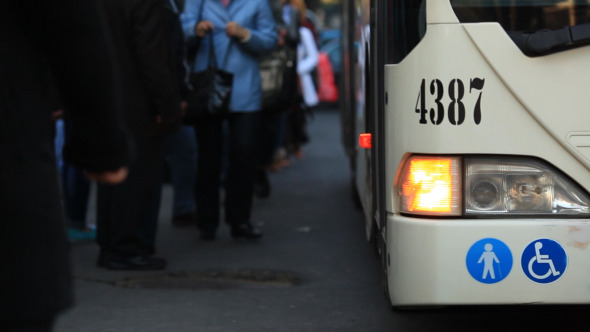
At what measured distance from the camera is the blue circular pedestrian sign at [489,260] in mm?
3564

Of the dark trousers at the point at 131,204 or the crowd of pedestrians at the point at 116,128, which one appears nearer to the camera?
the crowd of pedestrians at the point at 116,128

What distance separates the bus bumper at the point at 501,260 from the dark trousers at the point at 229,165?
3373mm

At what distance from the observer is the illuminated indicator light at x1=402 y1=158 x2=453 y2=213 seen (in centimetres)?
362

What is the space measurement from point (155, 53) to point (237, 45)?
1099 mm

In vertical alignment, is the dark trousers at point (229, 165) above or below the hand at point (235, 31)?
below

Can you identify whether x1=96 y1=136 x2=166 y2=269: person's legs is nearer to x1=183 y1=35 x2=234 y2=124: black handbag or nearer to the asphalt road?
the asphalt road

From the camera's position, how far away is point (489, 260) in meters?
3.58

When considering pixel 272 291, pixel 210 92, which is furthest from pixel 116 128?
pixel 210 92

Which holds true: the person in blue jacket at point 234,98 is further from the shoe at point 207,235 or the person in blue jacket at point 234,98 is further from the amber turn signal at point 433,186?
the amber turn signal at point 433,186

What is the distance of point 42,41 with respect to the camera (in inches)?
81.4

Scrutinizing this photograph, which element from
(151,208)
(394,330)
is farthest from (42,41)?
(151,208)

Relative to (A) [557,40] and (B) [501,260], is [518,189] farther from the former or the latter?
(A) [557,40]

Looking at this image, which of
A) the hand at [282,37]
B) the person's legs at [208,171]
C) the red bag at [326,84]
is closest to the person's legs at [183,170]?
the person's legs at [208,171]

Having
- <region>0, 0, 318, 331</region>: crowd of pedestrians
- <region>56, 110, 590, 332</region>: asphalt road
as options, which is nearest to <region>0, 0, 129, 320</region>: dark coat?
<region>0, 0, 318, 331</region>: crowd of pedestrians
